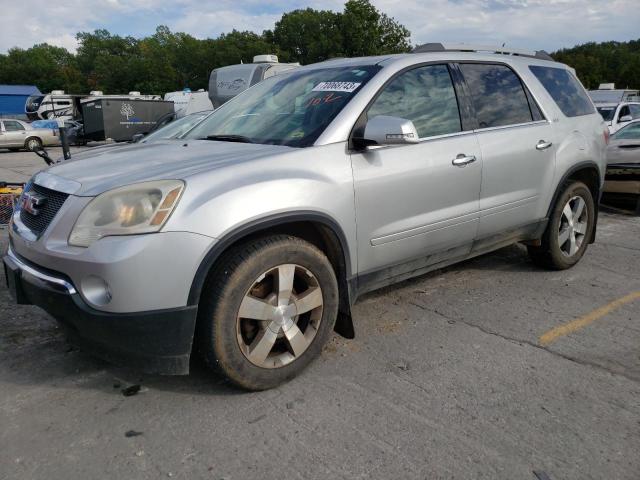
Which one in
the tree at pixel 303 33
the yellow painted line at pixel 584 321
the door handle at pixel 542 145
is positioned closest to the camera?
the yellow painted line at pixel 584 321

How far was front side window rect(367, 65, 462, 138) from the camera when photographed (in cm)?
331

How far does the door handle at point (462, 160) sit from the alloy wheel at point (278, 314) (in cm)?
130

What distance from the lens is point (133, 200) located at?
243 cm

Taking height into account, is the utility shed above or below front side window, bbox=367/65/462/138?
above

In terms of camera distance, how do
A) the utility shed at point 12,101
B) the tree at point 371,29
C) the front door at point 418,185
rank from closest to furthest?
the front door at point 418,185 → the utility shed at point 12,101 → the tree at point 371,29

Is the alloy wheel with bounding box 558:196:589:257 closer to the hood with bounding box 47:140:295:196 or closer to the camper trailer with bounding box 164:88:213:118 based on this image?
the hood with bounding box 47:140:295:196

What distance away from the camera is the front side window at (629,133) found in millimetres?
8259

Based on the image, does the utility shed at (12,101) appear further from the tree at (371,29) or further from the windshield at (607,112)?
the windshield at (607,112)

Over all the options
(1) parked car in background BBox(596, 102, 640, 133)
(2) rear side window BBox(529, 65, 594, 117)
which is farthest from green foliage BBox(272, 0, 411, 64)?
(2) rear side window BBox(529, 65, 594, 117)

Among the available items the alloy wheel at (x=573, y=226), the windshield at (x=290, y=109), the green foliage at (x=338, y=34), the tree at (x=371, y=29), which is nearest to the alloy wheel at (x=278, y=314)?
the windshield at (x=290, y=109)

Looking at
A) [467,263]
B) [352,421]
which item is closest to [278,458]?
[352,421]

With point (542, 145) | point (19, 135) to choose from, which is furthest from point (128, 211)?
point (19, 135)

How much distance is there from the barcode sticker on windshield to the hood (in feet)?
1.94

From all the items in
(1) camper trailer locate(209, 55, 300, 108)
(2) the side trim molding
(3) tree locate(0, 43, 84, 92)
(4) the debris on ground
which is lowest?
(4) the debris on ground
